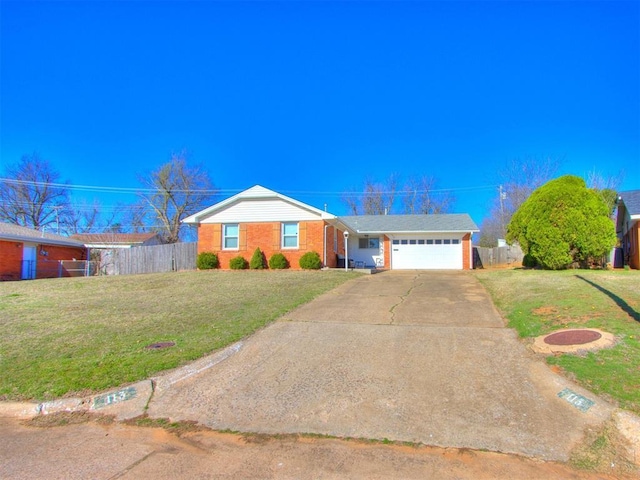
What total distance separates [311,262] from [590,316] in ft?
44.5

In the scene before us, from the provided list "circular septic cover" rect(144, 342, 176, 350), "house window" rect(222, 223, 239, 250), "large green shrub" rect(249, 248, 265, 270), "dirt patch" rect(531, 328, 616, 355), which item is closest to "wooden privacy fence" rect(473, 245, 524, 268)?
"large green shrub" rect(249, 248, 265, 270)

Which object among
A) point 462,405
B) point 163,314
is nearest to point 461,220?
point 163,314

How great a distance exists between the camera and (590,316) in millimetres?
7215

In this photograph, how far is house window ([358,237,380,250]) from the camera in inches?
1026

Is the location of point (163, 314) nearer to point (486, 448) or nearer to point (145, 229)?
point (486, 448)

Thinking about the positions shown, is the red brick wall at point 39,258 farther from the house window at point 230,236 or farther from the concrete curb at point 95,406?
the concrete curb at point 95,406

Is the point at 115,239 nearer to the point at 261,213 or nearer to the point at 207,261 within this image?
the point at 207,261

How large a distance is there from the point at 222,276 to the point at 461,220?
16.0 m

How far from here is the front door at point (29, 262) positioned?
77.4ft

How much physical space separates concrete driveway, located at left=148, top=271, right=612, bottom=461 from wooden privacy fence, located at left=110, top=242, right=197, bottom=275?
56.1ft

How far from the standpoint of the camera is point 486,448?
355 centimetres

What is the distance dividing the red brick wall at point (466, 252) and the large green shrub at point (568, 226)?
6.37 meters

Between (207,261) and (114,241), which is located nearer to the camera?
(207,261)

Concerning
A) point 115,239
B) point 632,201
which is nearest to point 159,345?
point 632,201
